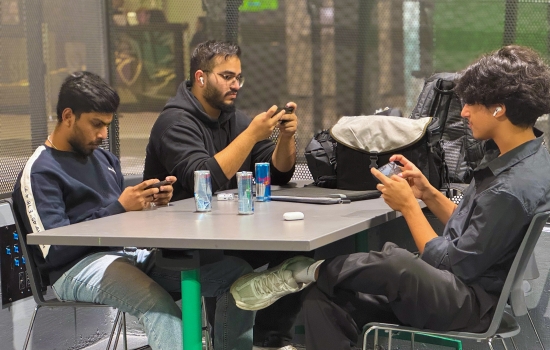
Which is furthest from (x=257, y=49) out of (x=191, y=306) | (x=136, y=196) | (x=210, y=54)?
(x=191, y=306)

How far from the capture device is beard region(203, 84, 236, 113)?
3.32 m

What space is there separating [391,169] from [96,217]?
3.57ft

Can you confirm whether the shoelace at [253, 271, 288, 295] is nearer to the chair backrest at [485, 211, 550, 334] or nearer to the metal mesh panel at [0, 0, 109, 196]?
the chair backrest at [485, 211, 550, 334]

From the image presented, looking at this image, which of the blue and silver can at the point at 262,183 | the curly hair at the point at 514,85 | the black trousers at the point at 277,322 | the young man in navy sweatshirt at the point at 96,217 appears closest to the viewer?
the curly hair at the point at 514,85

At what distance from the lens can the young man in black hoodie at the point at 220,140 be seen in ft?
10.2

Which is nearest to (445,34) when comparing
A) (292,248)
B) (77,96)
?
(77,96)

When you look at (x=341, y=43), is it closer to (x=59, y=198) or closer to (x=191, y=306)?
(x=59, y=198)

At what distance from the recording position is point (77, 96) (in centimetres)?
283

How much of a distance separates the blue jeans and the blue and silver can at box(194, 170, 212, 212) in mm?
302

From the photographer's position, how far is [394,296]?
7.14ft

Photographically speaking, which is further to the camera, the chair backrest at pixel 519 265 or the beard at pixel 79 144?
the beard at pixel 79 144

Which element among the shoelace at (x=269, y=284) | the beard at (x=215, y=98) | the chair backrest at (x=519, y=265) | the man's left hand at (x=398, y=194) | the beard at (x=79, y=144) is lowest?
the shoelace at (x=269, y=284)

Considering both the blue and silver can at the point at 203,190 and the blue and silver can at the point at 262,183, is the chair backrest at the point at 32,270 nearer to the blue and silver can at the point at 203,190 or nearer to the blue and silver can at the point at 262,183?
the blue and silver can at the point at 203,190

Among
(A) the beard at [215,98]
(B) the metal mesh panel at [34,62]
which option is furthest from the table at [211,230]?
(B) the metal mesh panel at [34,62]
